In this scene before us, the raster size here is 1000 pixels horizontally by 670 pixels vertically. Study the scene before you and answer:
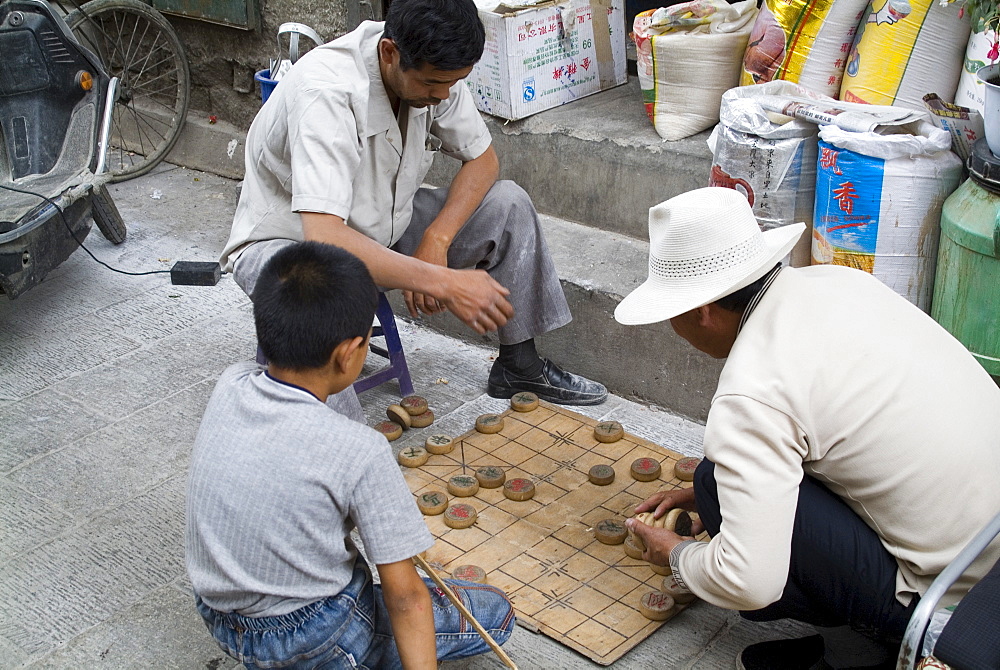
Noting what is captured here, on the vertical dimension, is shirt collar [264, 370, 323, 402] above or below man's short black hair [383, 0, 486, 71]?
below

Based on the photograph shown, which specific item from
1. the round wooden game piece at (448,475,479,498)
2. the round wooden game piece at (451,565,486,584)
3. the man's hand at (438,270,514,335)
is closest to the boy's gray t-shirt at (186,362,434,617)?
the round wooden game piece at (451,565,486,584)

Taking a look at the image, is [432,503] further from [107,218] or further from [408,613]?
[107,218]

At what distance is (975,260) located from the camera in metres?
2.65

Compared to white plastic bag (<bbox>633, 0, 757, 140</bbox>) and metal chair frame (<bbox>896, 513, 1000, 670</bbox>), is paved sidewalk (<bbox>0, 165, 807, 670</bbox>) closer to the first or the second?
metal chair frame (<bbox>896, 513, 1000, 670</bbox>)

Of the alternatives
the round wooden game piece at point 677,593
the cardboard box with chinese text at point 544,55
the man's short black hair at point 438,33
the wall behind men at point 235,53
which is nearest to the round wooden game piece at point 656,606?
the round wooden game piece at point 677,593

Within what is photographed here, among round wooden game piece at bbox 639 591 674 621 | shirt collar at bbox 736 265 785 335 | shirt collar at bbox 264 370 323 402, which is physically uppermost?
shirt collar at bbox 736 265 785 335

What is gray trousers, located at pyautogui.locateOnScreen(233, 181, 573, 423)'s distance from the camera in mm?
3133

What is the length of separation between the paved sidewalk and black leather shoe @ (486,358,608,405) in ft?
0.19

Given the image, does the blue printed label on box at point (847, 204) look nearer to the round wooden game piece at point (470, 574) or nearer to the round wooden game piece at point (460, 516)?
the round wooden game piece at point (460, 516)

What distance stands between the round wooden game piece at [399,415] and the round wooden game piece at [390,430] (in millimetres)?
22

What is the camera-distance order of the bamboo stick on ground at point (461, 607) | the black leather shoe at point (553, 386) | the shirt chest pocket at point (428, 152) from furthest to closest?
the black leather shoe at point (553, 386) < the shirt chest pocket at point (428, 152) < the bamboo stick on ground at point (461, 607)

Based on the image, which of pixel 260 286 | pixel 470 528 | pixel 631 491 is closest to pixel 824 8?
Result: pixel 631 491

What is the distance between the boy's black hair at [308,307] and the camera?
175cm

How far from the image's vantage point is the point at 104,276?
4.28 metres
